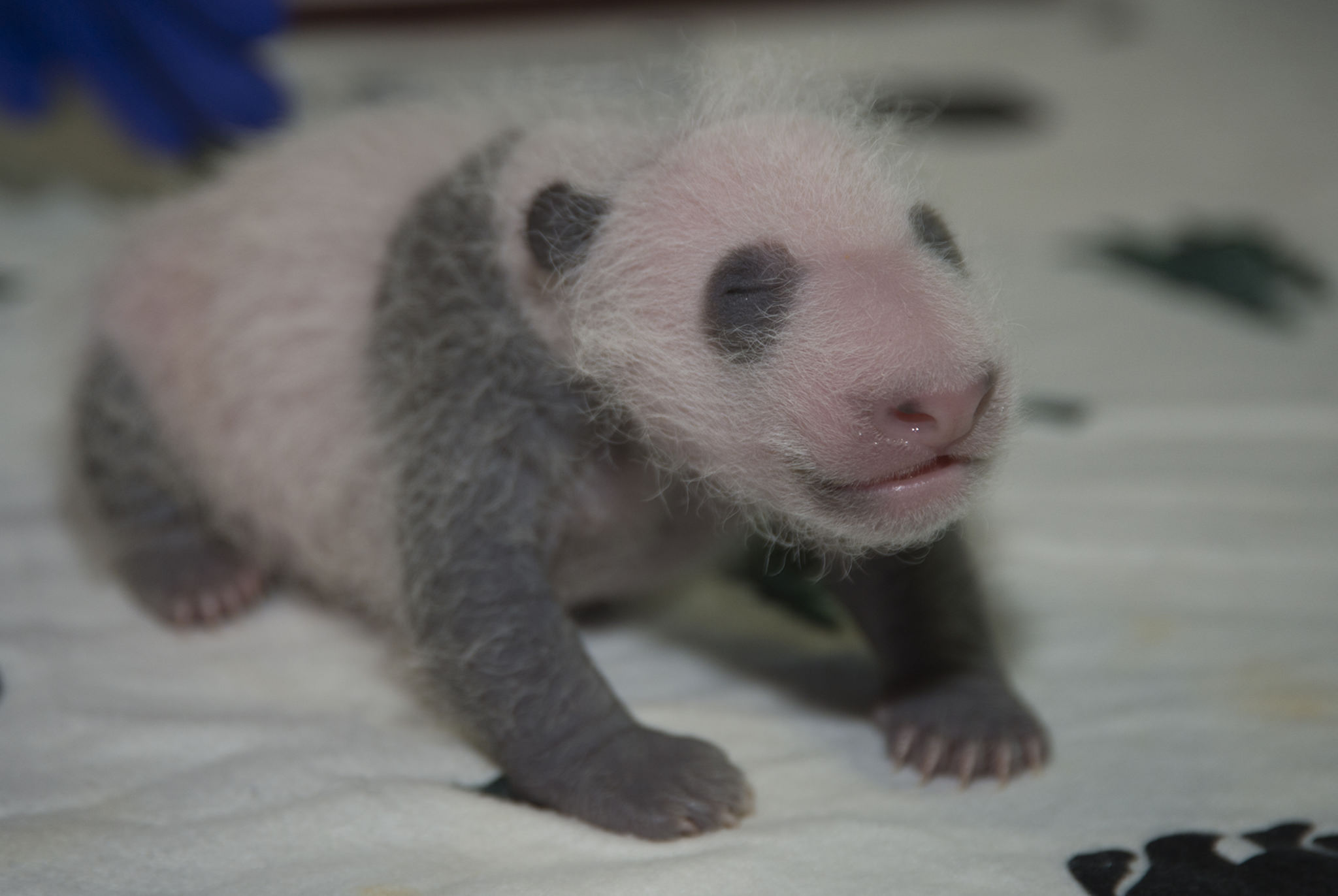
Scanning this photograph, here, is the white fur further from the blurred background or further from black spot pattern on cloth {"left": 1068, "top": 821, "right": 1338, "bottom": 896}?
black spot pattern on cloth {"left": 1068, "top": 821, "right": 1338, "bottom": 896}

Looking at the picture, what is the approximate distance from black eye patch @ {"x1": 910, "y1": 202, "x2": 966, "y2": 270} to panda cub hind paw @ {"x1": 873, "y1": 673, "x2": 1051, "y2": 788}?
0.66 metres

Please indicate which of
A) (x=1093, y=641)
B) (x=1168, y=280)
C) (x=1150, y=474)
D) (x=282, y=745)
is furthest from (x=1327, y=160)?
(x=282, y=745)

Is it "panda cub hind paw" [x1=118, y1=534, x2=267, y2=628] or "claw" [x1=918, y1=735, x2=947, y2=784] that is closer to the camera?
"claw" [x1=918, y1=735, x2=947, y2=784]

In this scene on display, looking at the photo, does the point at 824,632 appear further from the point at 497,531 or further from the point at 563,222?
the point at 563,222

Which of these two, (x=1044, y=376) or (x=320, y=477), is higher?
(x=1044, y=376)

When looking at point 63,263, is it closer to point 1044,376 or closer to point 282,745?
point 282,745

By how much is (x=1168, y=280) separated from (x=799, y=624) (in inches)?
85.5

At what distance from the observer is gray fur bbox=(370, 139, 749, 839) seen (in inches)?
62.3

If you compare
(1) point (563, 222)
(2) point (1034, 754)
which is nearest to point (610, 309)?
(1) point (563, 222)

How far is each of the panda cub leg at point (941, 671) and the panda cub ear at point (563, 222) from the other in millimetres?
688

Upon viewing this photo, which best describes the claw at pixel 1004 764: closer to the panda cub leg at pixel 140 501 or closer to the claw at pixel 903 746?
the claw at pixel 903 746

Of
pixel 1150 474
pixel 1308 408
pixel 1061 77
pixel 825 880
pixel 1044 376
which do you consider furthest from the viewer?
pixel 1061 77

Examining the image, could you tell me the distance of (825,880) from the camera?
1436 millimetres

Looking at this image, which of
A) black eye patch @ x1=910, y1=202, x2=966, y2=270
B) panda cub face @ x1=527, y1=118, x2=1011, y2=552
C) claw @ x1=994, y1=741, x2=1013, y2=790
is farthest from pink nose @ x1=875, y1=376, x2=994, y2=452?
claw @ x1=994, y1=741, x2=1013, y2=790
